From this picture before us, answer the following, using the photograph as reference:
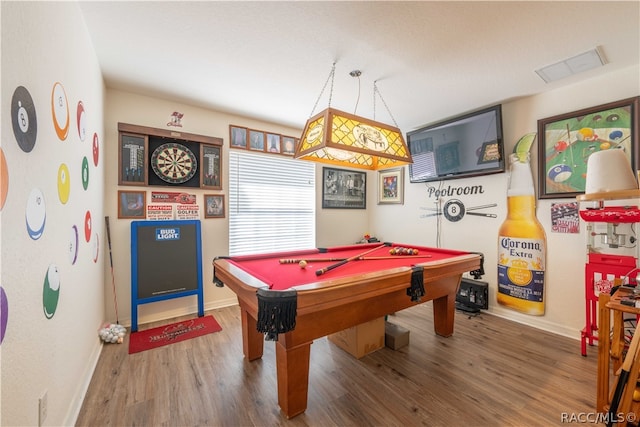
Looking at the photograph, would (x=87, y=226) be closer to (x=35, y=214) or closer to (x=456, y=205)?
(x=35, y=214)

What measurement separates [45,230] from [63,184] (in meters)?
0.38

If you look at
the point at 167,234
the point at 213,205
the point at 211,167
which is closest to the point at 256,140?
the point at 211,167

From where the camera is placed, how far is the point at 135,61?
2.27 metres

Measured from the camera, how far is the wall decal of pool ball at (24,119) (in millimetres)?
925

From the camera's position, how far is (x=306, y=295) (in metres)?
1.31

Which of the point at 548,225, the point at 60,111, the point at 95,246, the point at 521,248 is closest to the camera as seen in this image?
the point at 60,111

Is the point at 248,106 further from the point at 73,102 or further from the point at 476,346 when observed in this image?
the point at 476,346

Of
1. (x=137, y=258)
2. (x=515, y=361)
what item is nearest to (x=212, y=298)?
(x=137, y=258)

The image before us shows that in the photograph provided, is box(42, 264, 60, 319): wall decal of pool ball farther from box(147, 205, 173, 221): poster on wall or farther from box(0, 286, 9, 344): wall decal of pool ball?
box(147, 205, 173, 221): poster on wall

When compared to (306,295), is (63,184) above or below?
above

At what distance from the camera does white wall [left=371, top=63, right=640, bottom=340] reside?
8.19 feet

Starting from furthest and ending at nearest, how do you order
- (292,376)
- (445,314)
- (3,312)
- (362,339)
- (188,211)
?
(188,211) < (445,314) < (362,339) < (292,376) < (3,312)

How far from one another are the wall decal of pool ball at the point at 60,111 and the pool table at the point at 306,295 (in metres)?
1.20

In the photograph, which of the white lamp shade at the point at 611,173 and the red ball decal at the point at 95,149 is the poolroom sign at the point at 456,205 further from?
the red ball decal at the point at 95,149
